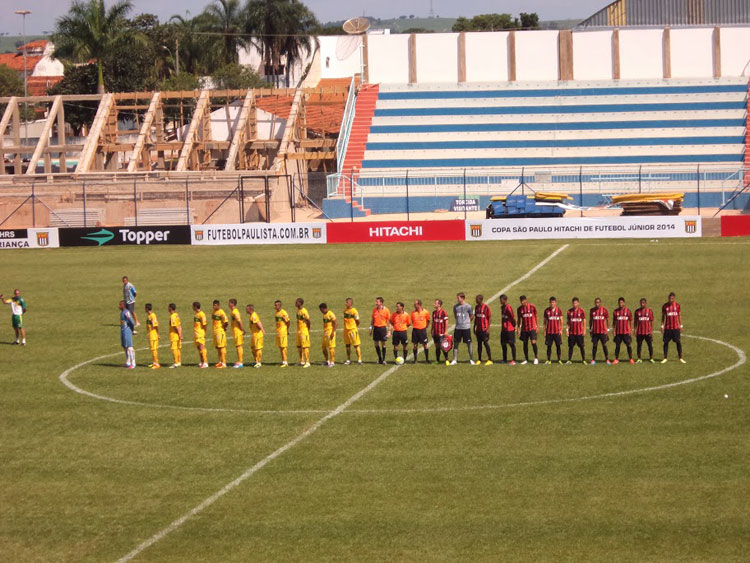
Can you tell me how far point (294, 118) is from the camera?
244 ft

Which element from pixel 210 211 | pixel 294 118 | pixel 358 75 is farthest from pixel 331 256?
pixel 358 75

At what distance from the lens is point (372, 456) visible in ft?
65.5

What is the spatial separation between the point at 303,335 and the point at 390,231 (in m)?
25.9

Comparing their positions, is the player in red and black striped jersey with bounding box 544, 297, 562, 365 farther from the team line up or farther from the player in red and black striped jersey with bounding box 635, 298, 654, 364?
the player in red and black striped jersey with bounding box 635, 298, 654, 364

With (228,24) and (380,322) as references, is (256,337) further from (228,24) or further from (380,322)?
(228,24)

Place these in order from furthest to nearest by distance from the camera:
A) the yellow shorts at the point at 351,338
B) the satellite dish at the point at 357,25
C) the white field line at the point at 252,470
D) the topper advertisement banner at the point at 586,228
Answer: the satellite dish at the point at 357,25
the topper advertisement banner at the point at 586,228
the yellow shorts at the point at 351,338
the white field line at the point at 252,470

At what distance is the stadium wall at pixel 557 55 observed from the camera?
75625 millimetres

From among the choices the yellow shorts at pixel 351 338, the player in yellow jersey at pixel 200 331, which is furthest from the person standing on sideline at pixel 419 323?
the player in yellow jersey at pixel 200 331

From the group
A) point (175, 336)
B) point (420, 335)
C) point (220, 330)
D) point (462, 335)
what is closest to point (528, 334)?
point (462, 335)

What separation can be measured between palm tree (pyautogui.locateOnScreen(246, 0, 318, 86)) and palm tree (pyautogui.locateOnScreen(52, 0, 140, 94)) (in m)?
40.6

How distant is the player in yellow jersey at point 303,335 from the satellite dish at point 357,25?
60595 millimetres

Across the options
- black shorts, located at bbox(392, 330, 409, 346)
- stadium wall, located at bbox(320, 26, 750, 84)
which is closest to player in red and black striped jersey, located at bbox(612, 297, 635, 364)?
black shorts, located at bbox(392, 330, 409, 346)

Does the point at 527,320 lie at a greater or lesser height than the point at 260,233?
lesser

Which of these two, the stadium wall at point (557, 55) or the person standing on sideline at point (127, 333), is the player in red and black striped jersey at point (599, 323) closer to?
the person standing on sideline at point (127, 333)
